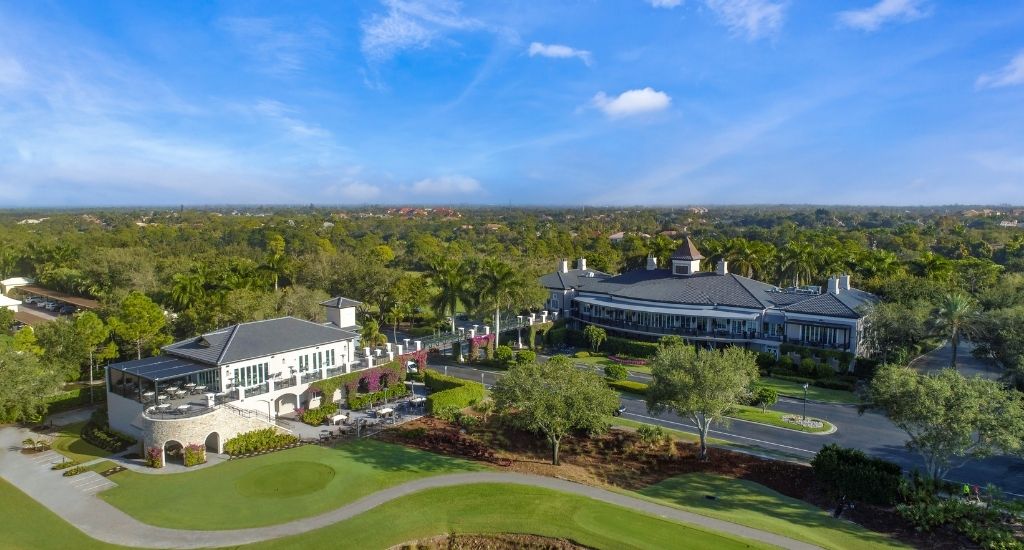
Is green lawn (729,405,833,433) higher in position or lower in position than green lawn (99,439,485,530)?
higher

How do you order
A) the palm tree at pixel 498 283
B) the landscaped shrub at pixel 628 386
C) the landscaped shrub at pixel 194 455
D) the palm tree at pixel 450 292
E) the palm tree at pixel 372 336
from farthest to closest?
the palm tree at pixel 450 292
the palm tree at pixel 498 283
the palm tree at pixel 372 336
the landscaped shrub at pixel 628 386
the landscaped shrub at pixel 194 455

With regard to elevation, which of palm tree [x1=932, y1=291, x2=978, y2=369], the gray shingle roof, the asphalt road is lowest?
the asphalt road

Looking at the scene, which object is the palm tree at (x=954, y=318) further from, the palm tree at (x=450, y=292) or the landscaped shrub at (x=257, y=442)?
the landscaped shrub at (x=257, y=442)

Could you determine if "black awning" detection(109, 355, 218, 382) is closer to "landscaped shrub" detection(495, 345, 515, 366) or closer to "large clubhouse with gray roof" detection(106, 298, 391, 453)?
"large clubhouse with gray roof" detection(106, 298, 391, 453)

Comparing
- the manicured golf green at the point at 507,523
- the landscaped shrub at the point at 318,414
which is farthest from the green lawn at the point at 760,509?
the landscaped shrub at the point at 318,414

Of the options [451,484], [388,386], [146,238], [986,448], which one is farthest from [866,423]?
[146,238]

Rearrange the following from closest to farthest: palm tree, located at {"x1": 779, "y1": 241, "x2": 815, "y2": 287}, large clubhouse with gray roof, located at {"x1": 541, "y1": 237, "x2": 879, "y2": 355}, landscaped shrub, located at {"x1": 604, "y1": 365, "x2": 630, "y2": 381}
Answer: landscaped shrub, located at {"x1": 604, "y1": 365, "x2": 630, "y2": 381} → large clubhouse with gray roof, located at {"x1": 541, "y1": 237, "x2": 879, "y2": 355} → palm tree, located at {"x1": 779, "y1": 241, "x2": 815, "y2": 287}

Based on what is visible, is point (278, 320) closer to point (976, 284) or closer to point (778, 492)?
point (778, 492)

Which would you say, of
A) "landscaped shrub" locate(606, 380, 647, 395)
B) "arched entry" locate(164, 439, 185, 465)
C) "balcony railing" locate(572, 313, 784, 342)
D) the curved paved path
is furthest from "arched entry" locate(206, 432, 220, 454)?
"balcony railing" locate(572, 313, 784, 342)
